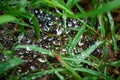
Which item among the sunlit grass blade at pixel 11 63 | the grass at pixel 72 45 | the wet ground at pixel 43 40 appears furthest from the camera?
the wet ground at pixel 43 40

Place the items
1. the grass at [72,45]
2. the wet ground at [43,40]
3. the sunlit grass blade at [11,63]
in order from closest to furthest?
1. the sunlit grass blade at [11,63]
2. the grass at [72,45]
3. the wet ground at [43,40]

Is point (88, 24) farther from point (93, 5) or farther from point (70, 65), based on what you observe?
point (70, 65)

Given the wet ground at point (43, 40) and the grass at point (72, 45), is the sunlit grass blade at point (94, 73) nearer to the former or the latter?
the grass at point (72, 45)

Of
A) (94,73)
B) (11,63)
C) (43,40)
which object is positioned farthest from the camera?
(43,40)

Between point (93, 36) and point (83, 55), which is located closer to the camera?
point (83, 55)

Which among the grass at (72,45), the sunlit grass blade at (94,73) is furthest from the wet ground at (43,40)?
the sunlit grass blade at (94,73)

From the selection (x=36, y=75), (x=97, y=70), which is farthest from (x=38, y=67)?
(x=97, y=70)

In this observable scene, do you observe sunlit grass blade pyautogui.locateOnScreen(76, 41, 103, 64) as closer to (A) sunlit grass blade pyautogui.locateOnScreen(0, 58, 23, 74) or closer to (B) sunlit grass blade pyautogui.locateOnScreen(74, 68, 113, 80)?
(B) sunlit grass blade pyautogui.locateOnScreen(74, 68, 113, 80)

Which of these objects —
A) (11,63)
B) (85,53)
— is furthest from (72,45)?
(11,63)

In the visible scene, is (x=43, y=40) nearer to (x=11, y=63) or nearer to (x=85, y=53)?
(x=85, y=53)

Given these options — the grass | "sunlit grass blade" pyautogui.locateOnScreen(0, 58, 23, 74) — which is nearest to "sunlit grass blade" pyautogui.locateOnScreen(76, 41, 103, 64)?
the grass

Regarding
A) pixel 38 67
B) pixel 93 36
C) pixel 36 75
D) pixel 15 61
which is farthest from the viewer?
pixel 93 36
